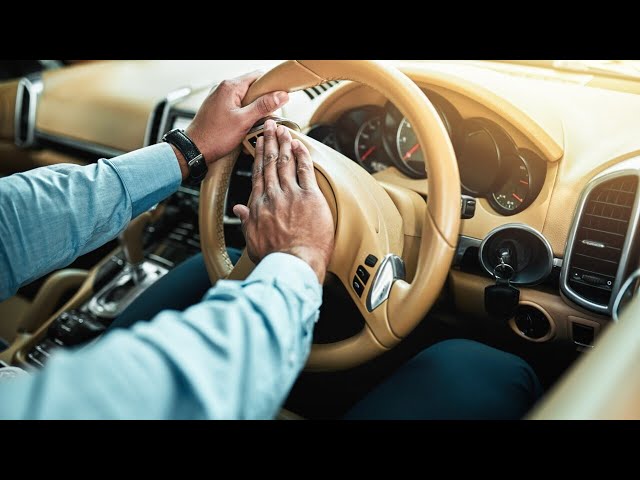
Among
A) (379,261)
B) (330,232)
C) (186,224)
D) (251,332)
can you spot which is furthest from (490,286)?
(186,224)

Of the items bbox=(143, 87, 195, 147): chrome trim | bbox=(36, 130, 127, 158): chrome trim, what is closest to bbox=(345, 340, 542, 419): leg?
bbox=(143, 87, 195, 147): chrome trim

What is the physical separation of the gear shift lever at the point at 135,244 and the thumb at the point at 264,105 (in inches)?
32.1

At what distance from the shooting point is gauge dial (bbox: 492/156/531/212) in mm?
1205

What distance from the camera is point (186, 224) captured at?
1.96m

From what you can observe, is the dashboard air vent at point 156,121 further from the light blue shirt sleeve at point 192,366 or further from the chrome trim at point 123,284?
the light blue shirt sleeve at point 192,366

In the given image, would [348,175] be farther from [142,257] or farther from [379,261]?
[142,257]

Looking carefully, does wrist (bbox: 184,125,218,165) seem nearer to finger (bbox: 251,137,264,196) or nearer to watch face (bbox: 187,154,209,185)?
watch face (bbox: 187,154,209,185)

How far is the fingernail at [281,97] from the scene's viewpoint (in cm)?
113

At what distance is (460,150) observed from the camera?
130cm

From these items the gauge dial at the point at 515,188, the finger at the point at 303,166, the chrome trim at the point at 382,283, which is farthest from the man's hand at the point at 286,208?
the gauge dial at the point at 515,188

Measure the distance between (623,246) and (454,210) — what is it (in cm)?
36

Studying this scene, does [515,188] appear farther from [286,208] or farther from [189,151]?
[189,151]

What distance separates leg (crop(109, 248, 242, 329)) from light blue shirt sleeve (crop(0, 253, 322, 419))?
2.02ft

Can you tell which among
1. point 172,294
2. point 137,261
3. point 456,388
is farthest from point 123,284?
point 456,388
